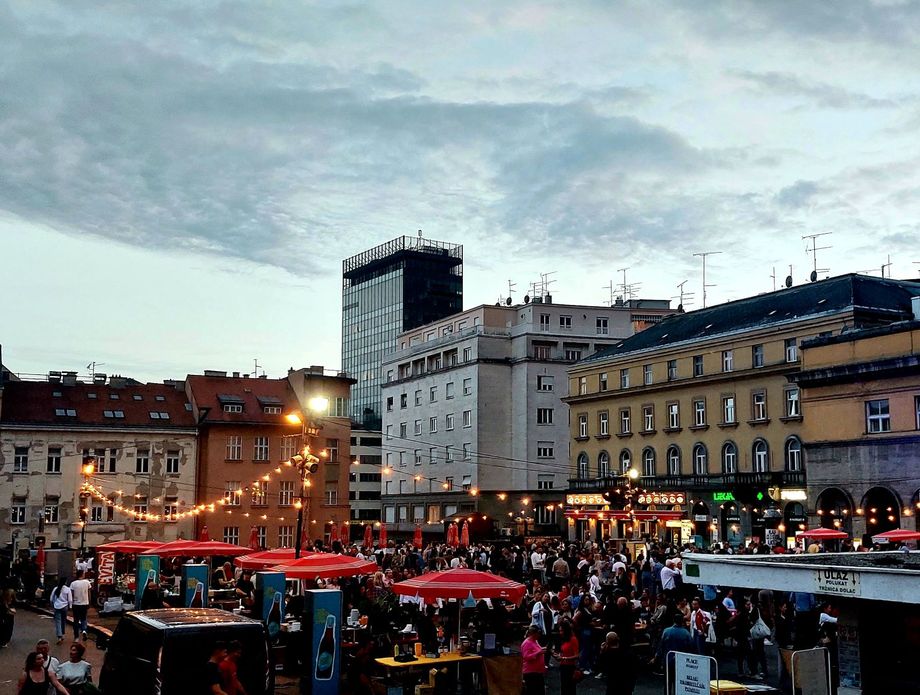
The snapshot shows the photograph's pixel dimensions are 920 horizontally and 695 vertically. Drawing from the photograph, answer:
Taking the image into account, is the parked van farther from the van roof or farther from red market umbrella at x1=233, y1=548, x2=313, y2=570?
red market umbrella at x1=233, y1=548, x2=313, y2=570

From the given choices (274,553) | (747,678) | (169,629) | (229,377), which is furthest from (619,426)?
(169,629)

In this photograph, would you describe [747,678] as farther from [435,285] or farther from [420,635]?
[435,285]

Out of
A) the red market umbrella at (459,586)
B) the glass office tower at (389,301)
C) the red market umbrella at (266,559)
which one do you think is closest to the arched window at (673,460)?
the red market umbrella at (266,559)

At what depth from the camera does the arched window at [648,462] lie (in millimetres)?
58844

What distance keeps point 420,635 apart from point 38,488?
135 ft

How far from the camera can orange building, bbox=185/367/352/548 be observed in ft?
191

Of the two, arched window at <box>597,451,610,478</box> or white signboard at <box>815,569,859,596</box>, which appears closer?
white signboard at <box>815,569,859,596</box>

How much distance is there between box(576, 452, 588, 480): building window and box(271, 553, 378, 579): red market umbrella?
140 feet

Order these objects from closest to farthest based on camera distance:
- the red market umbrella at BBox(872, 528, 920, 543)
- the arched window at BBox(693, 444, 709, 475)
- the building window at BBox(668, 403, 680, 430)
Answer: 1. the red market umbrella at BBox(872, 528, 920, 543)
2. the arched window at BBox(693, 444, 709, 475)
3. the building window at BBox(668, 403, 680, 430)

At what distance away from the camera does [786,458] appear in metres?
50.1

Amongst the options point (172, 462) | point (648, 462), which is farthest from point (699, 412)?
point (172, 462)

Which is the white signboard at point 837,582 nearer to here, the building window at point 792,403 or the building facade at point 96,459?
the building window at point 792,403

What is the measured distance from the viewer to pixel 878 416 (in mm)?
40656

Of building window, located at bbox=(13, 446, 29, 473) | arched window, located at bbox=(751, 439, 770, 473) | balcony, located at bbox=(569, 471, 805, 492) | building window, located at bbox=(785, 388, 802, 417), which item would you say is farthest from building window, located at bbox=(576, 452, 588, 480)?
building window, located at bbox=(13, 446, 29, 473)
